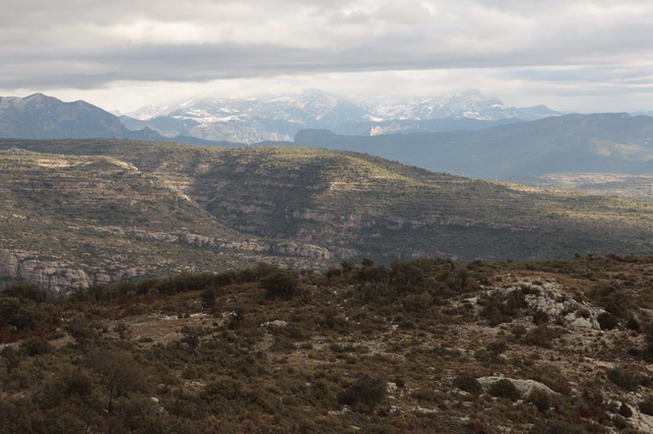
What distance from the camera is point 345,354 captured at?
3744cm

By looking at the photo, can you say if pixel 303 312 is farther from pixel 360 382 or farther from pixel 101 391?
pixel 101 391

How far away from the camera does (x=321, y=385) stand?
3081 cm

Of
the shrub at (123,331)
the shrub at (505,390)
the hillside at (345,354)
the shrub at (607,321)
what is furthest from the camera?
the shrub at (607,321)

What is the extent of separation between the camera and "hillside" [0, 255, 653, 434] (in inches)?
1006

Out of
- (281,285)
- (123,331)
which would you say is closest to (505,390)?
(123,331)

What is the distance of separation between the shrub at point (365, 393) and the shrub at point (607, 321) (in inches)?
893

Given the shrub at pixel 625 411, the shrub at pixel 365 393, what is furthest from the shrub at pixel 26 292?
the shrub at pixel 625 411

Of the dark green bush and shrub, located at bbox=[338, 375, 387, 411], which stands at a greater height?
shrub, located at bbox=[338, 375, 387, 411]

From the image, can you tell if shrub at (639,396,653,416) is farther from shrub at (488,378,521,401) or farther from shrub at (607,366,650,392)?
shrub at (488,378,521,401)

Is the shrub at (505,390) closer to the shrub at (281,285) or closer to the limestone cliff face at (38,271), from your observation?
the shrub at (281,285)

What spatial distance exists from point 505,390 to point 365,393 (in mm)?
8436

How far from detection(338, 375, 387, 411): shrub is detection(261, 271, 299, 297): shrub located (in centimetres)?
2414

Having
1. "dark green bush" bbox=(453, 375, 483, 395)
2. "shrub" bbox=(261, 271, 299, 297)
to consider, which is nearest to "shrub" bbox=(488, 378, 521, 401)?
"dark green bush" bbox=(453, 375, 483, 395)

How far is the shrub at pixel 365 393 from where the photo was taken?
2888cm
